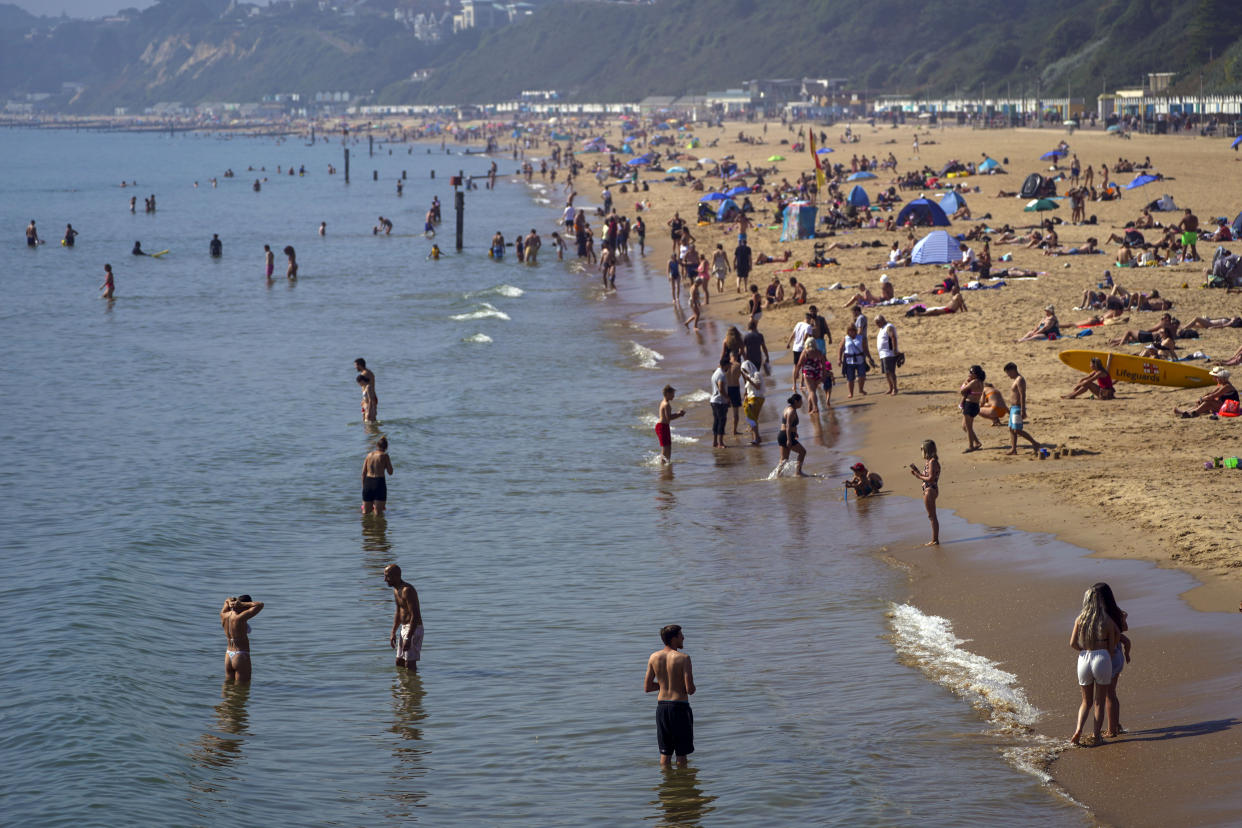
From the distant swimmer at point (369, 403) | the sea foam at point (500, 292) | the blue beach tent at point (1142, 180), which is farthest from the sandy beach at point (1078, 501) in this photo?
the blue beach tent at point (1142, 180)

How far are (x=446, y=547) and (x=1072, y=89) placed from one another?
112300 mm

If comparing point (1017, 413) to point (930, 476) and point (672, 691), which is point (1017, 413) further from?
point (672, 691)

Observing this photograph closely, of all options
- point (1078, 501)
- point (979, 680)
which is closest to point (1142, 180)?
point (1078, 501)

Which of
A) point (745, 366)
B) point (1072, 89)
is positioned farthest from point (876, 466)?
point (1072, 89)

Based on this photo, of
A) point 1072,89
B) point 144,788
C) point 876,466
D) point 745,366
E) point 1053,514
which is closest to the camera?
point 144,788

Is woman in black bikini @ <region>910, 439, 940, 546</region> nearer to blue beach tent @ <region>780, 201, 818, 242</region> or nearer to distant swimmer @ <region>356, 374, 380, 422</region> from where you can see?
distant swimmer @ <region>356, 374, 380, 422</region>

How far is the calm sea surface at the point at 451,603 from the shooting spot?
10.2 m

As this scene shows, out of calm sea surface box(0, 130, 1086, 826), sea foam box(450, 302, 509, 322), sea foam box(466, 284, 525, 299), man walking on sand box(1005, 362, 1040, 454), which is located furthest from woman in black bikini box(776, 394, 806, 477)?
sea foam box(466, 284, 525, 299)

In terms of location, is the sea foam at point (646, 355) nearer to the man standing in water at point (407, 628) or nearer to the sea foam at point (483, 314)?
the sea foam at point (483, 314)

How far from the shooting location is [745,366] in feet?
67.0

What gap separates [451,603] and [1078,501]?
759 centimetres

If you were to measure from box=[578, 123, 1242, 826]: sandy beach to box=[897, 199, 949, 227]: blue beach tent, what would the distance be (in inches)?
278

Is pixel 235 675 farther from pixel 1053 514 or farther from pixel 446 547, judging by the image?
pixel 1053 514

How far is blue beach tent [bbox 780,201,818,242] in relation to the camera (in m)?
43.4
